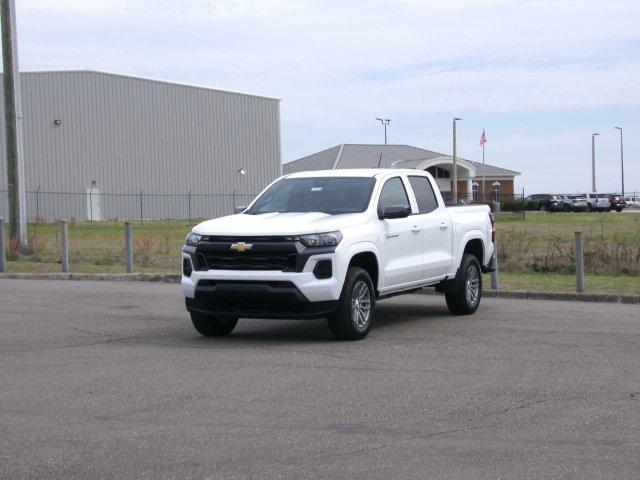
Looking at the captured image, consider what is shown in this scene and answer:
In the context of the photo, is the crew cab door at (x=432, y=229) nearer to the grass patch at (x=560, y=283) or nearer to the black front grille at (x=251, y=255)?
the black front grille at (x=251, y=255)

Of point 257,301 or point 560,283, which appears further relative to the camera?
point 560,283

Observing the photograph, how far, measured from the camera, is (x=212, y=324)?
38.3ft

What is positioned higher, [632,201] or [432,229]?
[632,201]

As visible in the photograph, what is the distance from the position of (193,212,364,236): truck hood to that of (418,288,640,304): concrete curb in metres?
5.60

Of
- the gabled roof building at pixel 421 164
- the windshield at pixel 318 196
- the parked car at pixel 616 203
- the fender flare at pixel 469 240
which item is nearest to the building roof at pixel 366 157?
the gabled roof building at pixel 421 164

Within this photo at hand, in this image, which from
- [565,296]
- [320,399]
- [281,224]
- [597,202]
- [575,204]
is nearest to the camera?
[320,399]

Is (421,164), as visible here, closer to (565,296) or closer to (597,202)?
(597,202)

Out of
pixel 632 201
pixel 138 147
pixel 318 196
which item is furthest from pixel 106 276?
pixel 632 201

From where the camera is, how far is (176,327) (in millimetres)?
12578

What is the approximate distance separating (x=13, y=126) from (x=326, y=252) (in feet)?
53.0

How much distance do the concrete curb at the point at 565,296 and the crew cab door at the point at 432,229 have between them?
335cm

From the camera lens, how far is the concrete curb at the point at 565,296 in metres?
15.7

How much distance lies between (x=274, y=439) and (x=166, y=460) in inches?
32.3

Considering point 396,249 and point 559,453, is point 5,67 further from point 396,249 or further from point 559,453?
point 559,453
